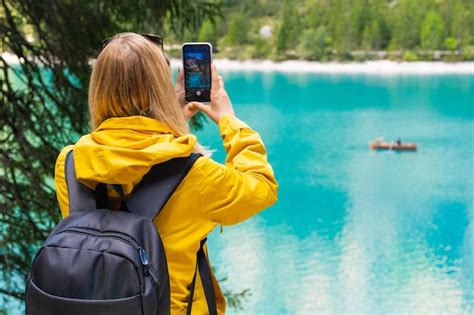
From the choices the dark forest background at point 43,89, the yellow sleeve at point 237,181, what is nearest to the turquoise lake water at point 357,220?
the dark forest background at point 43,89

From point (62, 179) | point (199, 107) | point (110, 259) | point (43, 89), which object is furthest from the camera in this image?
point (43, 89)

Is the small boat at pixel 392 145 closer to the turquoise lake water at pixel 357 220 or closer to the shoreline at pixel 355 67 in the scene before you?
the turquoise lake water at pixel 357 220

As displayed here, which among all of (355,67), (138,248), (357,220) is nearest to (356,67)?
(355,67)

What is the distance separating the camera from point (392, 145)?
1422 cm

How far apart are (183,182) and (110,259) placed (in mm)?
133

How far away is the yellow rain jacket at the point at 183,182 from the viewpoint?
2.77 ft

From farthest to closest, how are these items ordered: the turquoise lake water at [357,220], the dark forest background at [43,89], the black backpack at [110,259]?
the turquoise lake water at [357,220] < the dark forest background at [43,89] < the black backpack at [110,259]

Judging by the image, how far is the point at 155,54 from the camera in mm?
906

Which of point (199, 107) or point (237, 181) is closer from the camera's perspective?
point (237, 181)

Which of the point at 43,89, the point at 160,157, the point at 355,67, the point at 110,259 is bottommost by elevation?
the point at 355,67

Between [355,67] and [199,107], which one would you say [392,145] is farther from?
[355,67]

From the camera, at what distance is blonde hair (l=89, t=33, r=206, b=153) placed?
0.89m

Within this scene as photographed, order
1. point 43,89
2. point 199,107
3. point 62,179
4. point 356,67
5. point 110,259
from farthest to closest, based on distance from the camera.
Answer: point 356,67
point 43,89
point 199,107
point 62,179
point 110,259

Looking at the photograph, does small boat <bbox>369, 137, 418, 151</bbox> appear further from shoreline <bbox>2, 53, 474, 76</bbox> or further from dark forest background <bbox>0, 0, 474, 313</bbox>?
shoreline <bbox>2, 53, 474, 76</bbox>
